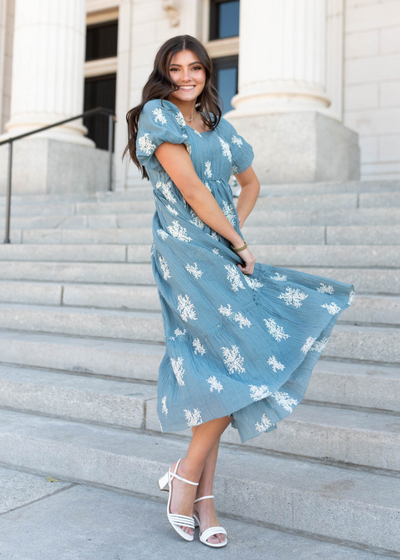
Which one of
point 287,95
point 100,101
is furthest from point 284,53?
point 100,101

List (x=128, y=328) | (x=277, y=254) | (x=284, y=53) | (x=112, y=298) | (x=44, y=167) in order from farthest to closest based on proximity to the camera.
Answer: (x=44, y=167) → (x=284, y=53) → (x=277, y=254) → (x=112, y=298) → (x=128, y=328)

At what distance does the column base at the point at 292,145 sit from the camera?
682 centimetres

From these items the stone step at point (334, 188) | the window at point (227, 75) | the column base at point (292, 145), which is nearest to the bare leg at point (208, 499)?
the stone step at point (334, 188)

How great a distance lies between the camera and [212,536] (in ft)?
7.16

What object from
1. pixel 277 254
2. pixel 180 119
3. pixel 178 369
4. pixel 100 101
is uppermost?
pixel 100 101

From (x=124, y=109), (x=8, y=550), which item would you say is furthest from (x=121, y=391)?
(x=124, y=109)

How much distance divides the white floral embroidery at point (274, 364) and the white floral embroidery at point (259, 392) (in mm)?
85

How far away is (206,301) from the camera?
2.10 metres

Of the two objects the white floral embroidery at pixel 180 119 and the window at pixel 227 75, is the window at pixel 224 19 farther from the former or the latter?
the white floral embroidery at pixel 180 119

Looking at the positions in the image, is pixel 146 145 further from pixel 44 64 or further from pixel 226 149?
pixel 44 64

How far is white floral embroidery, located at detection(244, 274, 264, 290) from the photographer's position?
7.26 ft

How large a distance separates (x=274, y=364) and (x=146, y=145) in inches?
34.8

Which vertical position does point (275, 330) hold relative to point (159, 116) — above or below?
below

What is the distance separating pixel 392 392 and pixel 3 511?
1805 mm
